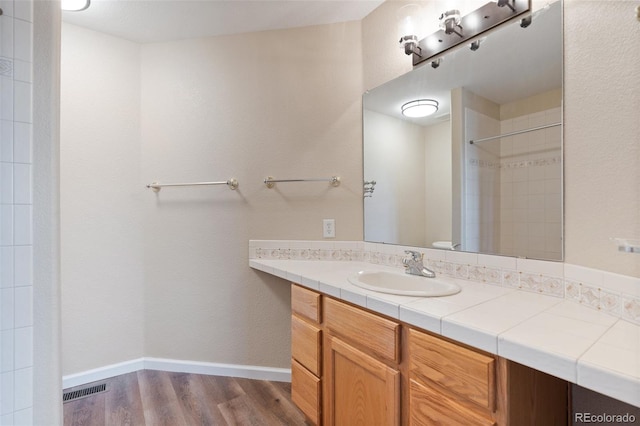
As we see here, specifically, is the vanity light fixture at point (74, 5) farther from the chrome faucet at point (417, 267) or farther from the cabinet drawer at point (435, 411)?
the cabinet drawer at point (435, 411)

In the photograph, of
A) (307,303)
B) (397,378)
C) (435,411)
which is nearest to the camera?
(435,411)

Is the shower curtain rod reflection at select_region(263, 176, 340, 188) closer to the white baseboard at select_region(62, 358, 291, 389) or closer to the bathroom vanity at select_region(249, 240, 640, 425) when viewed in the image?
the bathroom vanity at select_region(249, 240, 640, 425)

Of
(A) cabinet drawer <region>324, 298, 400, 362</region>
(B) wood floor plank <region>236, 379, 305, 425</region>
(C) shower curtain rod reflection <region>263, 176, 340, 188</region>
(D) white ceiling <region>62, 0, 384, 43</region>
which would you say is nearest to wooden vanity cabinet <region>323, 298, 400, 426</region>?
(A) cabinet drawer <region>324, 298, 400, 362</region>

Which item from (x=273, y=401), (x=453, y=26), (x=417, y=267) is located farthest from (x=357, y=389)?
(x=453, y=26)

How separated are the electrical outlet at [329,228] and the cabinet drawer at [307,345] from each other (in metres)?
0.59

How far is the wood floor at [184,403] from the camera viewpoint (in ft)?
5.33

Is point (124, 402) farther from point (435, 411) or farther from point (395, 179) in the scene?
point (395, 179)

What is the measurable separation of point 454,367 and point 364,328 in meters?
0.37

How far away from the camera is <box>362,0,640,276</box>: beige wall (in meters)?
0.89

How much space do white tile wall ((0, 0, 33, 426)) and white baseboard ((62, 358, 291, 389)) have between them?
1138 mm

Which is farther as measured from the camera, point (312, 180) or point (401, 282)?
point (312, 180)

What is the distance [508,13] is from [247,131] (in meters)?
1.56

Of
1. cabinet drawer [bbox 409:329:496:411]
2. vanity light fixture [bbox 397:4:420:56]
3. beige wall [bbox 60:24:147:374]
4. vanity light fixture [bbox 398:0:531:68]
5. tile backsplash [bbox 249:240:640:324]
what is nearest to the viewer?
cabinet drawer [bbox 409:329:496:411]

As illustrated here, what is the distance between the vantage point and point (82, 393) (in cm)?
187
